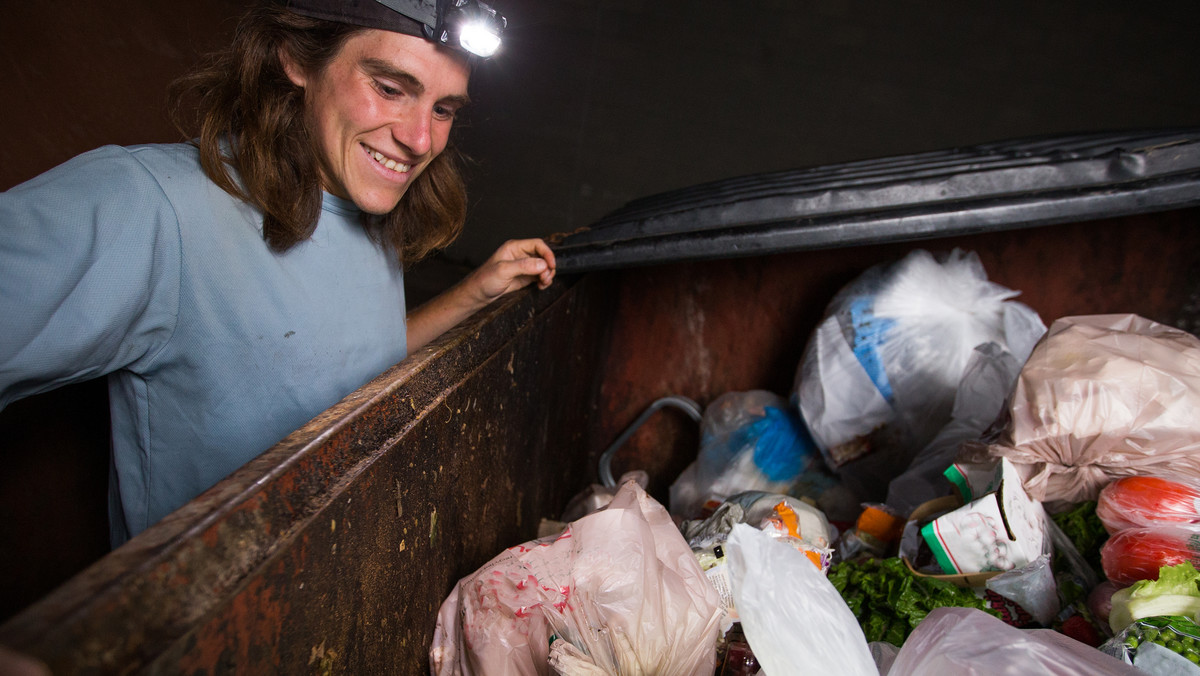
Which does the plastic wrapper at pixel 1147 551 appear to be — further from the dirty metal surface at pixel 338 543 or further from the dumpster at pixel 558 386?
the dirty metal surface at pixel 338 543

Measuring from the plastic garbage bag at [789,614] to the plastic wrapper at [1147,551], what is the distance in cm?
53

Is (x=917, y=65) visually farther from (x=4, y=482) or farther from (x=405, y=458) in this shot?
(x=4, y=482)

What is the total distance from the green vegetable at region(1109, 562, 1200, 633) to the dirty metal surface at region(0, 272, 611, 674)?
3.44ft

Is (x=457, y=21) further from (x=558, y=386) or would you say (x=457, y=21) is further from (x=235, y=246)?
(x=558, y=386)

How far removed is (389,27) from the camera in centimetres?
119

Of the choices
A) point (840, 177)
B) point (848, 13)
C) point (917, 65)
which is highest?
point (848, 13)

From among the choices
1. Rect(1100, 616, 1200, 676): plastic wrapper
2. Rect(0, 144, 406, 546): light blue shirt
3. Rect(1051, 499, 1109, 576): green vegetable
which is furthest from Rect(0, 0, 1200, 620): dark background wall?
Rect(1100, 616, 1200, 676): plastic wrapper

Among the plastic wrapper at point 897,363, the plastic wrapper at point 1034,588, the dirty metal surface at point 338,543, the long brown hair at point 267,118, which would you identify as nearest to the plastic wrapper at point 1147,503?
the plastic wrapper at point 1034,588

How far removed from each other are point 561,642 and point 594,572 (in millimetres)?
106

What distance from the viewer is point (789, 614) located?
2.86ft

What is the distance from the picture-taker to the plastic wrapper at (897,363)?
193cm

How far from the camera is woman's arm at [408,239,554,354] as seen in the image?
1.62 meters

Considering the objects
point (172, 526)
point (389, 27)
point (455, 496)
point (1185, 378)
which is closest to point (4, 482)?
point (455, 496)

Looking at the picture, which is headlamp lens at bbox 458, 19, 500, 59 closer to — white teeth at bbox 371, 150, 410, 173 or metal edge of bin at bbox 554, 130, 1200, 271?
white teeth at bbox 371, 150, 410, 173
